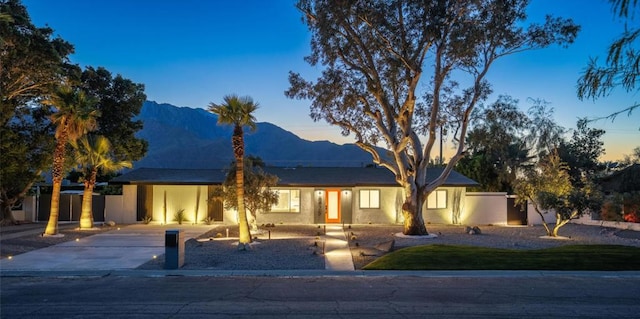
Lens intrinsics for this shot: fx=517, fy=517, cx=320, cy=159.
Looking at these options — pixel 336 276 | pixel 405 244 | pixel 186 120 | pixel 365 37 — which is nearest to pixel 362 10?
pixel 365 37

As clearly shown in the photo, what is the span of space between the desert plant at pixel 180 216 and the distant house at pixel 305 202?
0.77ft

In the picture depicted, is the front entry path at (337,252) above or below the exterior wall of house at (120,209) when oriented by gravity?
below

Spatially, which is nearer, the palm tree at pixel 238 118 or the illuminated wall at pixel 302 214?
the palm tree at pixel 238 118

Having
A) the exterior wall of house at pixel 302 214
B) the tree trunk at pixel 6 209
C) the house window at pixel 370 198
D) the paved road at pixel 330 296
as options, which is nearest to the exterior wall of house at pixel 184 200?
the exterior wall of house at pixel 302 214

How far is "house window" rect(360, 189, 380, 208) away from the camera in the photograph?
29766 mm

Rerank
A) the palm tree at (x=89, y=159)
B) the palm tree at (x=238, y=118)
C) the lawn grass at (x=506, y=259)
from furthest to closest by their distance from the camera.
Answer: the palm tree at (x=89, y=159)
the palm tree at (x=238, y=118)
the lawn grass at (x=506, y=259)

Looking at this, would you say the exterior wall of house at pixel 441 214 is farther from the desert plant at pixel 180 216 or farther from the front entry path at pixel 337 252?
the desert plant at pixel 180 216

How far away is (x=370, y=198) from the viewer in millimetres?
29797

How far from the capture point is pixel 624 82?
7109 millimetres

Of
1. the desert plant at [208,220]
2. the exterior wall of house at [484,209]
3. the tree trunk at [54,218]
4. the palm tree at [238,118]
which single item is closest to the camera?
the palm tree at [238,118]

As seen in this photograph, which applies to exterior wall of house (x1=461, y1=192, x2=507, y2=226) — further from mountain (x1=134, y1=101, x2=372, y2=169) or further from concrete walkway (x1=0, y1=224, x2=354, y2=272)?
mountain (x1=134, y1=101, x2=372, y2=169)

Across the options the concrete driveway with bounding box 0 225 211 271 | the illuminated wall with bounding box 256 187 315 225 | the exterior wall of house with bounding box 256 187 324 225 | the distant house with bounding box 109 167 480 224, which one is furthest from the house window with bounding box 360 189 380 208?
the concrete driveway with bounding box 0 225 211 271

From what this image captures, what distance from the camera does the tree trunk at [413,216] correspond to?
23297mm

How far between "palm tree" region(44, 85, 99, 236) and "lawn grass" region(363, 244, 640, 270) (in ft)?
48.6
